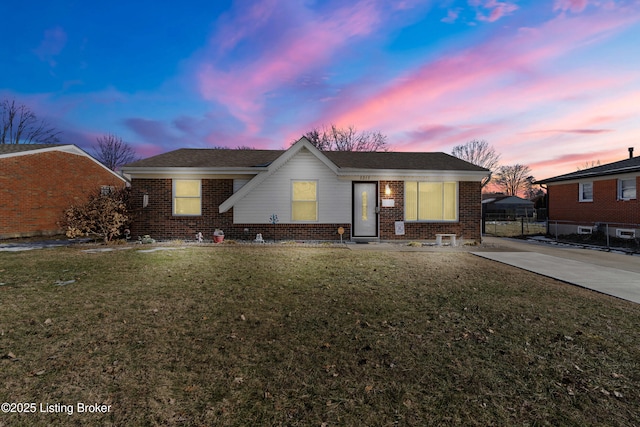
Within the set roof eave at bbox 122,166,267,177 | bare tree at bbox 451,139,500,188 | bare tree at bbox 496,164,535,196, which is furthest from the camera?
bare tree at bbox 496,164,535,196

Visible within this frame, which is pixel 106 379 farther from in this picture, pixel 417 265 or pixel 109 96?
pixel 109 96

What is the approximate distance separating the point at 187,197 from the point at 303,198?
535 centimetres

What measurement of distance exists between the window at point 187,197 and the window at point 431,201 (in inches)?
382

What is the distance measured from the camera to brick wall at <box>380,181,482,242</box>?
13062 millimetres

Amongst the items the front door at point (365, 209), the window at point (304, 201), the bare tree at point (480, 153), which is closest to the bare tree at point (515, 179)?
the bare tree at point (480, 153)

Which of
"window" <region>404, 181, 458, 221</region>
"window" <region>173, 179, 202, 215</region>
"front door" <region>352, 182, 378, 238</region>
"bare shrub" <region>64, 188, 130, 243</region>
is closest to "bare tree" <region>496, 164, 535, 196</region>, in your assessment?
"window" <region>404, 181, 458, 221</region>

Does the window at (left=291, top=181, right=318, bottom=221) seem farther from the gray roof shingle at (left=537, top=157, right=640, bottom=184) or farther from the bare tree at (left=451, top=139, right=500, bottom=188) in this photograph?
the bare tree at (left=451, top=139, right=500, bottom=188)

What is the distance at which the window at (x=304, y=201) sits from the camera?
12.8 m

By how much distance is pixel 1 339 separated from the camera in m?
3.42

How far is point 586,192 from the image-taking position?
17766 mm

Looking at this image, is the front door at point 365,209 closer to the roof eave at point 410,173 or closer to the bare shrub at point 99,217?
the roof eave at point 410,173

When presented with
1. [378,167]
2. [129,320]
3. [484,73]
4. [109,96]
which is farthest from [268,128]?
[129,320]

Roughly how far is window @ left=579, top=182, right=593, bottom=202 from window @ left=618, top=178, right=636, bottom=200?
1.60 metres

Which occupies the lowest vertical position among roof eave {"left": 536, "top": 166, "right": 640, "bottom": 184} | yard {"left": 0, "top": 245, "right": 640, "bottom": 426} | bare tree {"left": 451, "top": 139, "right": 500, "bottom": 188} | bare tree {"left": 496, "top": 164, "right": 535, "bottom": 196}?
yard {"left": 0, "top": 245, "right": 640, "bottom": 426}
